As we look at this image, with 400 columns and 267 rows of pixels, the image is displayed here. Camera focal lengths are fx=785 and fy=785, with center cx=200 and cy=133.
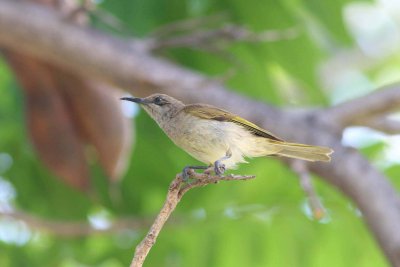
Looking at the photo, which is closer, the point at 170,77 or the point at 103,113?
the point at 170,77

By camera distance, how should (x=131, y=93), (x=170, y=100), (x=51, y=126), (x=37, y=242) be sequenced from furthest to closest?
(x=37, y=242)
(x=51, y=126)
(x=131, y=93)
(x=170, y=100)

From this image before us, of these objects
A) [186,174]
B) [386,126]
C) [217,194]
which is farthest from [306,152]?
[217,194]

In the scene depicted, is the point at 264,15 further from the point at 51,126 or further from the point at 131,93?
the point at 51,126

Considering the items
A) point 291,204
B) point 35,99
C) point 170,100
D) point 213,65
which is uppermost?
point 213,65

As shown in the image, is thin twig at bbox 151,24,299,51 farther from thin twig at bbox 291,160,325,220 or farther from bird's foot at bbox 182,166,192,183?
bird's foot at bbox 182,166,192,183

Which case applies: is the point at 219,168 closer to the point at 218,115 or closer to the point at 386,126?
the point at 218,115

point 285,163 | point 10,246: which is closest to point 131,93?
point 285,163
